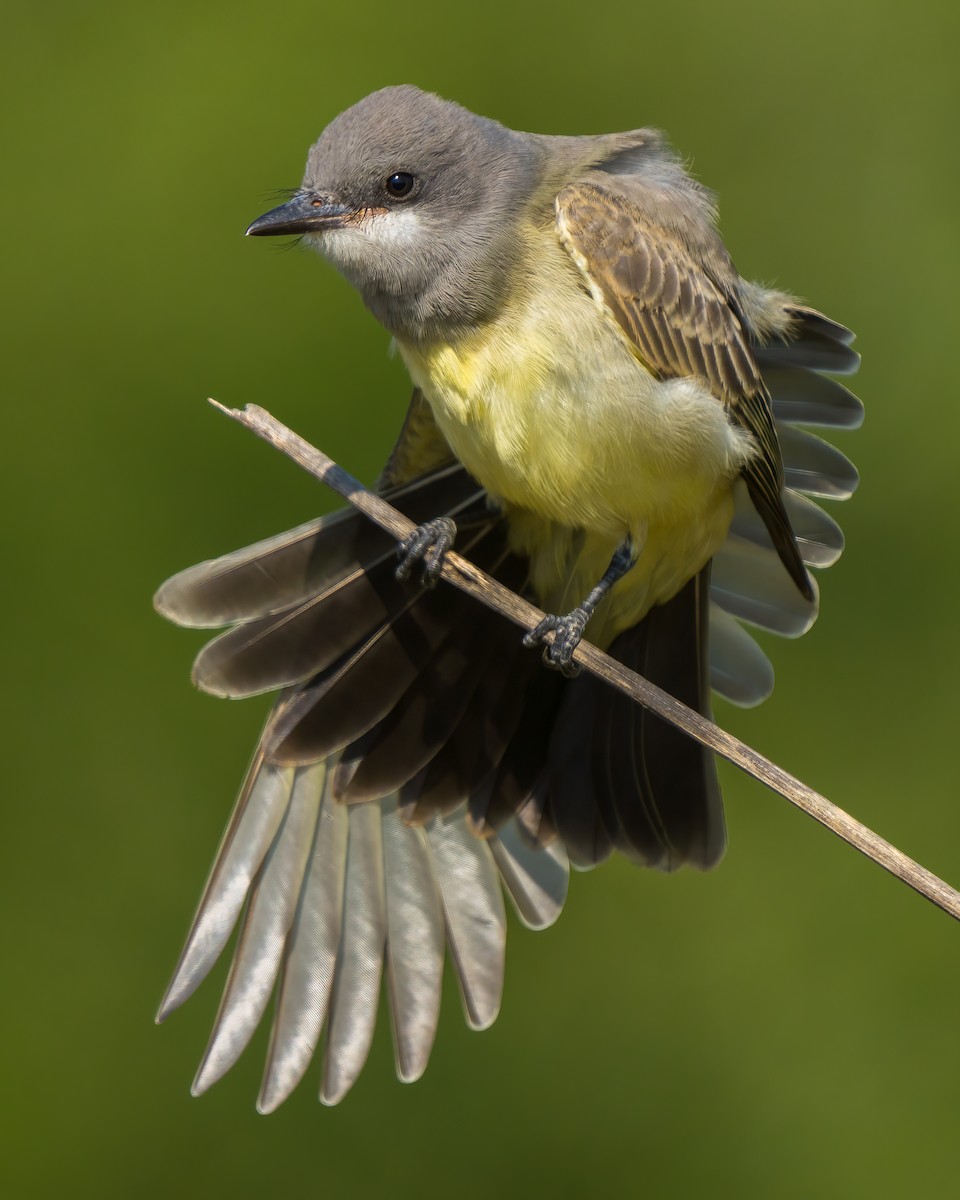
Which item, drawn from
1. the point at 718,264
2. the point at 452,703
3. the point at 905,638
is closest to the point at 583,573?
the point at 452,703

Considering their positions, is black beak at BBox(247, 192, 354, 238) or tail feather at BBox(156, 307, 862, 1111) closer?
black beak at BBox(247, 192, 354, 238)

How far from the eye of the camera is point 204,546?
4453 mm

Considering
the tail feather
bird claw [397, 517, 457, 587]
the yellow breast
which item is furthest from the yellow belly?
the tail feather

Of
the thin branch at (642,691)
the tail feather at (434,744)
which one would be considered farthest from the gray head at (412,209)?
the tail feather at (434,744)

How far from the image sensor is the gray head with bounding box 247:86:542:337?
3025 mm

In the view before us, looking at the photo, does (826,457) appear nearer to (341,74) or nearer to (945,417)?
(945,417)

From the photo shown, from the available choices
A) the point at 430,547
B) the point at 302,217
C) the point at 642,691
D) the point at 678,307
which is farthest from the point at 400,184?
the point at 642,691

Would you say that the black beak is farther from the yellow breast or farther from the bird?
the yellow breast

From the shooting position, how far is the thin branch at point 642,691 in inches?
98.2

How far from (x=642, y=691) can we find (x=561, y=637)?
329 mm

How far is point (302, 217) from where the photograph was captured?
3059 millimetres

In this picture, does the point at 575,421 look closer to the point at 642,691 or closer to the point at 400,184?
the point at 642,691

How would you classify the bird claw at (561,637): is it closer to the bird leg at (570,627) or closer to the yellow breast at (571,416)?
the bird leg at (570,627)

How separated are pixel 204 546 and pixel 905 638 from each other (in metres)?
1.98
